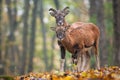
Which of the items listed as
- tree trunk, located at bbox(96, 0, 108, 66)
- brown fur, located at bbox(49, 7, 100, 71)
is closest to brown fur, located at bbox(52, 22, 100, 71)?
brown fur, located at bbox(49, 7, 100, 71)

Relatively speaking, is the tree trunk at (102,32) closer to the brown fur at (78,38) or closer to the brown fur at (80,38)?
the brown fur at (78,38)

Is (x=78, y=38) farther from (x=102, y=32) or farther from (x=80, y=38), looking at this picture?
(x=102, y=32)

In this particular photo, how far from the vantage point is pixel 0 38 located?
28.9 meters

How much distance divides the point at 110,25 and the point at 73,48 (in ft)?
36.6

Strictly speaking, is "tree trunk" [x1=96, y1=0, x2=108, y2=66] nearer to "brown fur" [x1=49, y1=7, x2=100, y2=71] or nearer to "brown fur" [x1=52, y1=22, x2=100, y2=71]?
"brown fur" [x1=49, y1=7, x2=100, y2=71]

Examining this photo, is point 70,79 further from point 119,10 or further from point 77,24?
point 119,10

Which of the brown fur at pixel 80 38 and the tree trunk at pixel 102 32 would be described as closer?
the brown fur at pixel 80 38

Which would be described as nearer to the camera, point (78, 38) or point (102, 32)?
point (78, 38)

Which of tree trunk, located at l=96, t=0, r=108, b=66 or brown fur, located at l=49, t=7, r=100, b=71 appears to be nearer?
brown fur, located at l=49, t=7, r=100, b=71

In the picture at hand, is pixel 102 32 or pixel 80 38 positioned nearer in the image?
pixel 80 38

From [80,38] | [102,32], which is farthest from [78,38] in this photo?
[102,32]

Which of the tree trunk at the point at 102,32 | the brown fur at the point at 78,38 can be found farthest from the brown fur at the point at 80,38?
the tree trunk at the point at 102,32

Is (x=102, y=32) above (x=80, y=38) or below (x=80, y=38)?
above

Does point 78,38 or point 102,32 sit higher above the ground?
point 102,32
